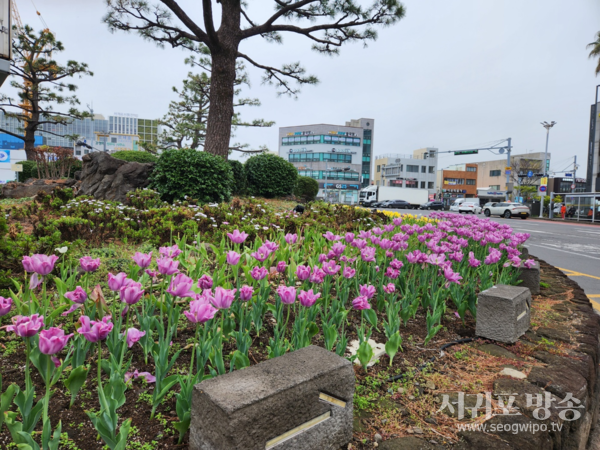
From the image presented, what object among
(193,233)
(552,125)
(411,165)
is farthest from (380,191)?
(193,233)

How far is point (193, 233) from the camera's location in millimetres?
4434

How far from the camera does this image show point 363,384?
181 centimetres

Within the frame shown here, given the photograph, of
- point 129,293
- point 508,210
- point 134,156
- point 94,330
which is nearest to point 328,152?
point 508,210

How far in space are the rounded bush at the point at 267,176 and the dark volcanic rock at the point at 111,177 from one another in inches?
149

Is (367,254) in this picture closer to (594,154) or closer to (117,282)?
(117,282)

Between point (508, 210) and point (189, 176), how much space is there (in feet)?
89.9

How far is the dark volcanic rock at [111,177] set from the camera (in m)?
8.41

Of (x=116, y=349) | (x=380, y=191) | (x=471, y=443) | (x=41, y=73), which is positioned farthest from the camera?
(x=380, y=191)

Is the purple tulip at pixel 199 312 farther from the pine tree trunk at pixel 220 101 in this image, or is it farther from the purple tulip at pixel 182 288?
the pine tree trunk at pixel 220 101

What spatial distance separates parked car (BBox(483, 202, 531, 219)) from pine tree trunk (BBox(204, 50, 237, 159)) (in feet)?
83.2

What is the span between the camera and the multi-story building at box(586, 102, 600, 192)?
33656mm

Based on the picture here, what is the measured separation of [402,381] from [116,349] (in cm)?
136

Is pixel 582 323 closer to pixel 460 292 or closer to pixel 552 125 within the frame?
pixel 460 292

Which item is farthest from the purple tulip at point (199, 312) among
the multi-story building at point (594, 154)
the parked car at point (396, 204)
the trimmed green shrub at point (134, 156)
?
the multi-story building at point (594, 154)
